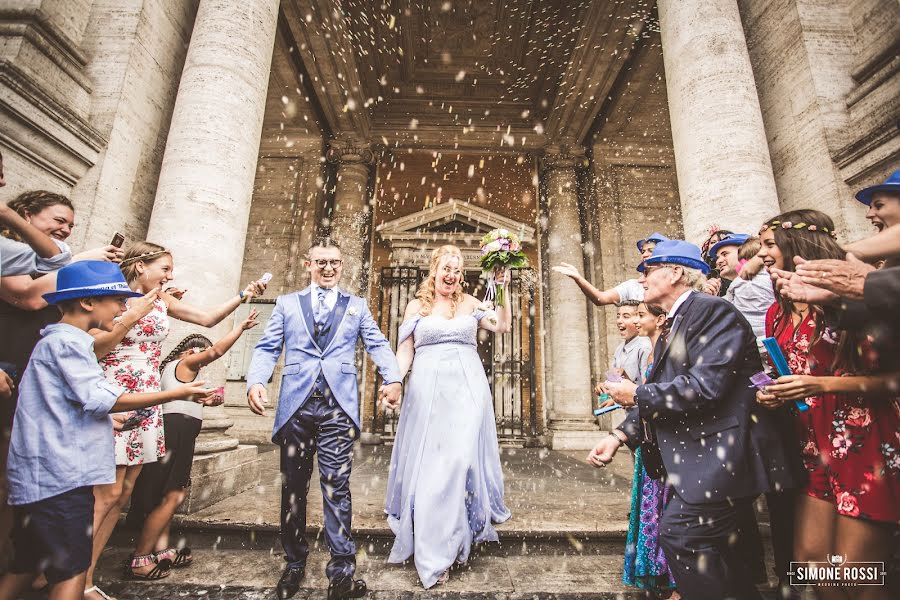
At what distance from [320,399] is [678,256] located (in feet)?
7.71

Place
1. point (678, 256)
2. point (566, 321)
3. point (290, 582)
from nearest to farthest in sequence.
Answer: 1. point (678, 256)
2. point (290, 582)
3. point (566, 321)

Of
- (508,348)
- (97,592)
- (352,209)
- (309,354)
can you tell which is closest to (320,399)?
(309,354)

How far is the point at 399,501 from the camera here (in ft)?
11.1

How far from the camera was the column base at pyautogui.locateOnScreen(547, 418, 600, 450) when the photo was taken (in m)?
9.36

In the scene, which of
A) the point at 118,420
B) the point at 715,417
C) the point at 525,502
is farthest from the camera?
the point at 525,502

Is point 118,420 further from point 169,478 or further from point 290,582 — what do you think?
point 290,582

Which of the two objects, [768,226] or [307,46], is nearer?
[768,226]

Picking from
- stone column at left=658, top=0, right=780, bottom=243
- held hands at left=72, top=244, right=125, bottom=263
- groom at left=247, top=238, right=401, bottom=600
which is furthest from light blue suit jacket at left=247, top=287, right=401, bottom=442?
stone column at left=658, top=0, right=780, bottom=243

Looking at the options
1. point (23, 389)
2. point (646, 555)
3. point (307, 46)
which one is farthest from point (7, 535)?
point (307, 46)

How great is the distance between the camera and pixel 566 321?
33.4 feet

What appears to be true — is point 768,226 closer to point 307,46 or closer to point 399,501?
point 399,501

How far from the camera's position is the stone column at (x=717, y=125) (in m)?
4.07

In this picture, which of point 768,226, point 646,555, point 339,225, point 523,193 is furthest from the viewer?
point 523,193

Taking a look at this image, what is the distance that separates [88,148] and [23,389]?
3162mm
